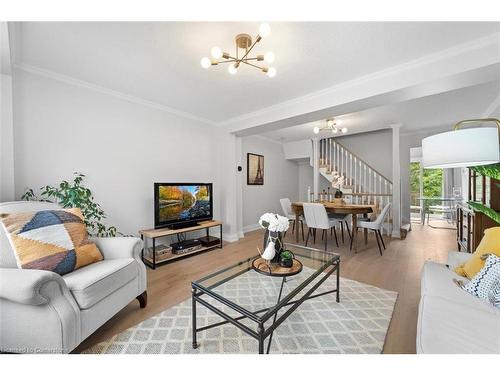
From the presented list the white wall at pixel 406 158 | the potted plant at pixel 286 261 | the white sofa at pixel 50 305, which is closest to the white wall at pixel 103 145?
the white sofa at pixel 50 305

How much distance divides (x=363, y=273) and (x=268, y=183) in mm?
3492

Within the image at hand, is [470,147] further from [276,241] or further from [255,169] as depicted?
[255,169]

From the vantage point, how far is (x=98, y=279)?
1411mm

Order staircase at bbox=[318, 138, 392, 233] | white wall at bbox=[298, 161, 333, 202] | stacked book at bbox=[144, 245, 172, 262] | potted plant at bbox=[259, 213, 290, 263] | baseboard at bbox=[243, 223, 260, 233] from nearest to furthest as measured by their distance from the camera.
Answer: potted plant at bbox=[259, 213, 290, 263] < stacked book at bbox=[144, 245, 172, 262] < staircase at bbox=[318, 138, 392, 233] < baseboard at bbox=[243, 223, 260, 233] < white wall at bbox=[298, 161, 333, 202]

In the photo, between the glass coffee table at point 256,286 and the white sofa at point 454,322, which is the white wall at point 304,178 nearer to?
the glass coffee table at point 256,286

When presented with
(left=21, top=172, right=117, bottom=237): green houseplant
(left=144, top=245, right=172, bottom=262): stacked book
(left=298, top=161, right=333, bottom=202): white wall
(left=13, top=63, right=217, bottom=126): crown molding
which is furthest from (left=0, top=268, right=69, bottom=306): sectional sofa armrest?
(left=298, top=161, right=333, bottom=202): white wall

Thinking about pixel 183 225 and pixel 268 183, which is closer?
pixel 183 225

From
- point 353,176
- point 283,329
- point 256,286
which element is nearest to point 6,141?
point 256,286

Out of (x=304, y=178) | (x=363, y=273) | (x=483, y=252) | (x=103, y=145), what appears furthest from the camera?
(x=304, y=178)

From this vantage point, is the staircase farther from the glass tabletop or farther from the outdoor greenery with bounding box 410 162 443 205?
the outdoor greenery with bounding box 410 162 443 205

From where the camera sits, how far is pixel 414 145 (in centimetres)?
518

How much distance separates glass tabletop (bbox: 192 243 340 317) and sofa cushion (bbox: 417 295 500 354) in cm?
63

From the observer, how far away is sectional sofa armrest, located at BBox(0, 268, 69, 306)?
1.11 metres
